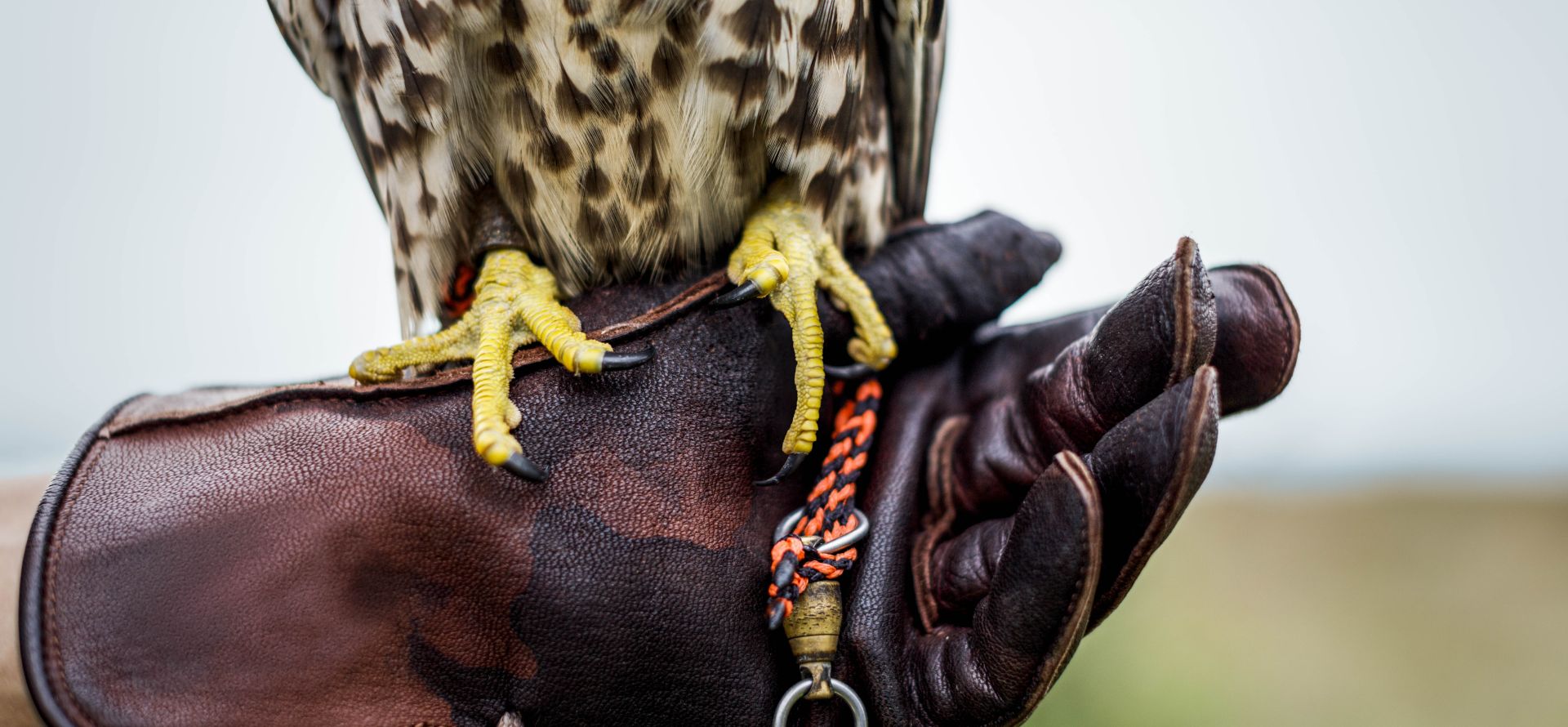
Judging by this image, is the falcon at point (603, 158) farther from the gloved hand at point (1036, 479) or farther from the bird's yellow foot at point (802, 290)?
the gloved hand at point (1036, 479)

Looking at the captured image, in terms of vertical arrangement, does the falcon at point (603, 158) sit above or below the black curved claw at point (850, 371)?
above

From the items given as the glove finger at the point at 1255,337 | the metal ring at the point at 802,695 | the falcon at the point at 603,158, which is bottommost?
the metal ring at the point at 802,695

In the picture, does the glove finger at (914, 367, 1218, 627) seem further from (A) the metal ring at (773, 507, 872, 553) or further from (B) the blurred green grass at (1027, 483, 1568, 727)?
(B) the blurred green grass at (1027, 483, 1568, 727)

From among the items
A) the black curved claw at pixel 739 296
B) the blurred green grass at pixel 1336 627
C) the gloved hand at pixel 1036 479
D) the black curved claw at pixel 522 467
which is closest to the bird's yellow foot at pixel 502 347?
the black curved claw at pixel 522 467

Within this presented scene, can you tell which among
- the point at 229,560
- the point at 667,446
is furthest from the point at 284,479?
the point at 667,446

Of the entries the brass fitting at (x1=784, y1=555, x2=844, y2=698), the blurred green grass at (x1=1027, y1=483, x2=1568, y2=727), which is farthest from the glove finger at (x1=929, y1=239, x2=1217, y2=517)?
the blurred green grass at (x1=1027, y1=483, x2=1568, y2=727)

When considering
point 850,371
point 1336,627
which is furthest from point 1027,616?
point 1336,627
